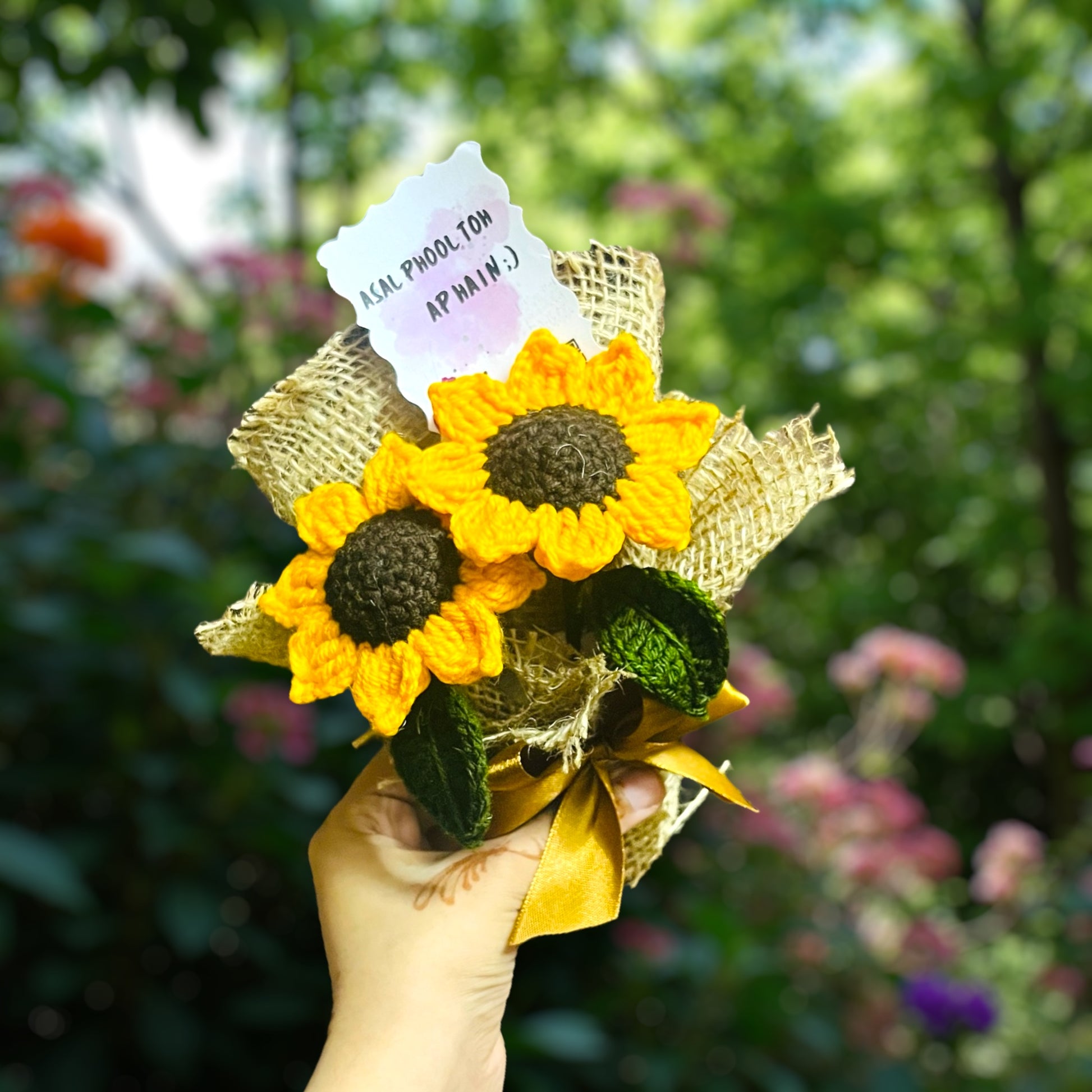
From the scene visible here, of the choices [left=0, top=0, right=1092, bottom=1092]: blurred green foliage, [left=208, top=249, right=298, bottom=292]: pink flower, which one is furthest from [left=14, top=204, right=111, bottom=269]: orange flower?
[left=208, top=249, right=298, bottom=292]: pink flower

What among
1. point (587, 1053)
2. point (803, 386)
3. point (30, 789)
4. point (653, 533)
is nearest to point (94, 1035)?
point (30, 789)

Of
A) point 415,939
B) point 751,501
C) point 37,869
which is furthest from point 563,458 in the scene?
point 37,869

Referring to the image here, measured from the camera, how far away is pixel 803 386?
5.00m

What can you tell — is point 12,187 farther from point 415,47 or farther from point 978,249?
point 978,249

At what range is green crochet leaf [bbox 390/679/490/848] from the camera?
1.46ft

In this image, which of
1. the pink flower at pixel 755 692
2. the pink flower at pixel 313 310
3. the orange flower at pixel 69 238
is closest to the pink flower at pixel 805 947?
the pink flower at pixel 755 692

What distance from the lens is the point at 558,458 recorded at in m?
0.45

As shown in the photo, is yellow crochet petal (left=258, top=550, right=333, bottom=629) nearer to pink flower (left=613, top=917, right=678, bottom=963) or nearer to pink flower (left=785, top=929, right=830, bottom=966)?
pink flower (left=613, top=917, right=678, bottom=963)

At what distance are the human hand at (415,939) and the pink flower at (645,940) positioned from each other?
1.09 meters

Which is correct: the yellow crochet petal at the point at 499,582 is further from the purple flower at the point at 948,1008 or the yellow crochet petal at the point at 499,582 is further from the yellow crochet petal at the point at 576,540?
the purple flower at the point at 948,1008

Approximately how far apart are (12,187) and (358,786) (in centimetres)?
203

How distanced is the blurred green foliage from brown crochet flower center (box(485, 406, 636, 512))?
0.97 m

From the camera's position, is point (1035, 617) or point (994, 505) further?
point (994, 505)

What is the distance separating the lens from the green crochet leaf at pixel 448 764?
446 mm
